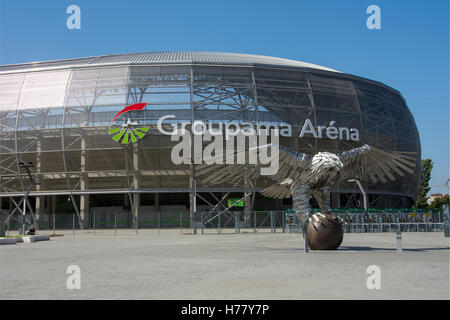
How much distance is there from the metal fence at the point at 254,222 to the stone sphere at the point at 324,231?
17710 millimetres

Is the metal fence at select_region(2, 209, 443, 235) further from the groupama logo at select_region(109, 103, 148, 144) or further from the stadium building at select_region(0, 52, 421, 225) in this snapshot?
the groupama logo at select_region(109, 103, 148, 144)

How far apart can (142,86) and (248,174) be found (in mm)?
25352

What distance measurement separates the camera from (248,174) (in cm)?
1538

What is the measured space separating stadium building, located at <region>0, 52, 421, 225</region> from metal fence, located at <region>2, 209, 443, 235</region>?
4.56ft

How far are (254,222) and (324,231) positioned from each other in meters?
19.4

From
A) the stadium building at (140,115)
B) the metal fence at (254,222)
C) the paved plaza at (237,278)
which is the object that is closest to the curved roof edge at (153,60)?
the stadium building at (140,115)

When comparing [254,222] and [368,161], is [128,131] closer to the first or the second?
[254,222]

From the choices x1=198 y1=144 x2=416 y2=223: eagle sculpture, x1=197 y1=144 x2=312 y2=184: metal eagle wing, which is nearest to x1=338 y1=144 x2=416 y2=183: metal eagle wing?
x1=198 y1=144 x2=416 y2=223: eagle sculpture

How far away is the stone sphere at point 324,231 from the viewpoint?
14078 mm

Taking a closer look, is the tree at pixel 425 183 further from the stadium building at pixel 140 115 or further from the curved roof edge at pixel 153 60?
the curved roof edge at pixel 153 60

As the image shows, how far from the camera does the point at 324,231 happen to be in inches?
555

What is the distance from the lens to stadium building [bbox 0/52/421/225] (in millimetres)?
37406

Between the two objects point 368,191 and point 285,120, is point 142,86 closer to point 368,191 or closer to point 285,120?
point 285,120
